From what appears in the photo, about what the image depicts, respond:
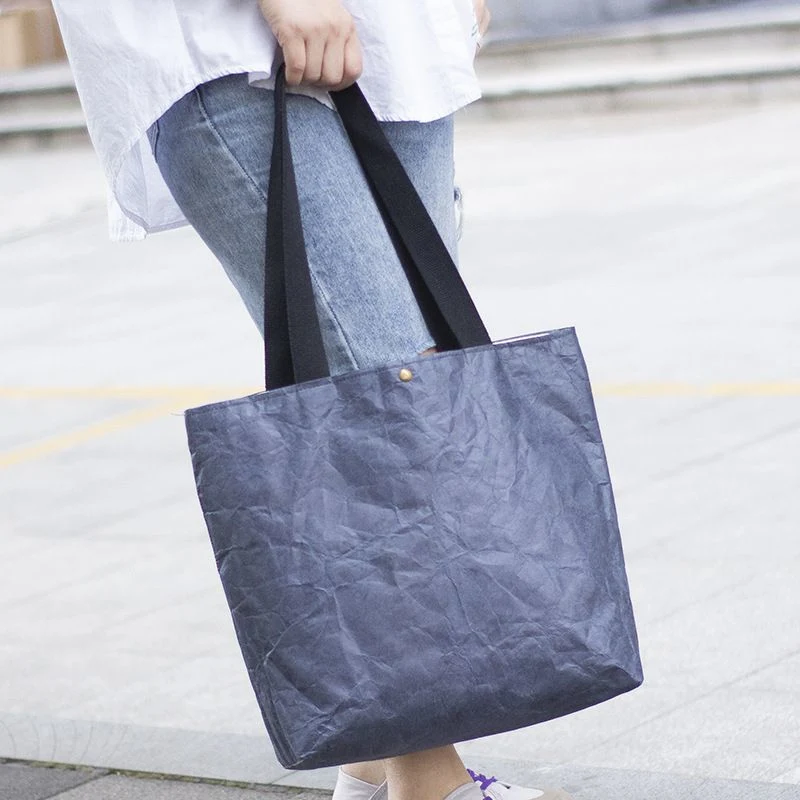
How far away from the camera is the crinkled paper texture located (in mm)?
1993

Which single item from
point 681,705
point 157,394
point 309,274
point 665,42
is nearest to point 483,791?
point 309,274

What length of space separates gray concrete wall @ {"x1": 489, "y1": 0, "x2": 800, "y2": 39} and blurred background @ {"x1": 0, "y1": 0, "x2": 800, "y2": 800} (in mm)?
5446

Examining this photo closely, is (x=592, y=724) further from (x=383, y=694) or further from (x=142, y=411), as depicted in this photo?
(x=142, y=411)

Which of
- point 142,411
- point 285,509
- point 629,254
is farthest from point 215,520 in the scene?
point 629,254

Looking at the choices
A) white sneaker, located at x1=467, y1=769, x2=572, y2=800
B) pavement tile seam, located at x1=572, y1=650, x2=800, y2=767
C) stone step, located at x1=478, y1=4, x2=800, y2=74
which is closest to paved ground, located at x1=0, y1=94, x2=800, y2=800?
pavement tile seam, located at x1=572, y1=650, x2=800, y2=767

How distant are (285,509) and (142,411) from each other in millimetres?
4405

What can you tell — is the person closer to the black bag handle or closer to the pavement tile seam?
the black bag handle

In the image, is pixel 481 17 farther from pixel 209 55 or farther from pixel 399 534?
pixel 399 534

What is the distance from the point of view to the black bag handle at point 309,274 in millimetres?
2041

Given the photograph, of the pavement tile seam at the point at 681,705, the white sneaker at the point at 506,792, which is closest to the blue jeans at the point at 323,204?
the white sneaker at the point at 506,792

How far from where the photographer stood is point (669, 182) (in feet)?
33.8

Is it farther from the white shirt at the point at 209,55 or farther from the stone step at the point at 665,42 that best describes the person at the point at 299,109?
the stone step at the point at 665,42

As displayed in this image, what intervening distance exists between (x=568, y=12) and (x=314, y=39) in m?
17.8

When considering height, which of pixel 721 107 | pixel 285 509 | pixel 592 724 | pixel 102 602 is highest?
pixel 721 107
